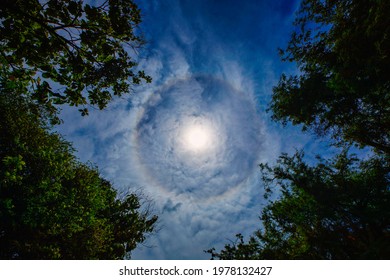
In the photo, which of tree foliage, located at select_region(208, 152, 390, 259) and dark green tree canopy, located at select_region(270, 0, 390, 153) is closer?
dark green tree canopy, located at select_region(270, 0, 390, 153)

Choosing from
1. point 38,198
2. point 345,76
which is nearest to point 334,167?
point 345,76

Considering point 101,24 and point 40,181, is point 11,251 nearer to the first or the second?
point 40,181

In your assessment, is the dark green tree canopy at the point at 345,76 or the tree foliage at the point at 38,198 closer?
the dark green tree canopy at the point at 345,76

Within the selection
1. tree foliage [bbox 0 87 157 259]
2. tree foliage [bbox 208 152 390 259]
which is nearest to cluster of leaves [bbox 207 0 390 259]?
tree foliage [bbox 208 152 390 259]

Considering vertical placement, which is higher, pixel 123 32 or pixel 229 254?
pixel 123 32

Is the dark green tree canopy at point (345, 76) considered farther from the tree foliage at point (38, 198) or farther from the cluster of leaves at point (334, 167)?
the tree foliage at point (38, 198)

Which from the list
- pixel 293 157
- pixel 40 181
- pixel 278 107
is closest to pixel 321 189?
pixel 293 157

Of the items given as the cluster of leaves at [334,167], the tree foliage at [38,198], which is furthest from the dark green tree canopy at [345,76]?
the tree foliage at [38,198]

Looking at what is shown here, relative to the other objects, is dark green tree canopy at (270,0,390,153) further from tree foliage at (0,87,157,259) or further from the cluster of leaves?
tree foliage at (0,87,157,259)

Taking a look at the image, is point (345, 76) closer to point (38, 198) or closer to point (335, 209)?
point (335, 209)

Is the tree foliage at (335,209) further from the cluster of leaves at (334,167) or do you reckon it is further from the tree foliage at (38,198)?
the tree foliage at (38,198)

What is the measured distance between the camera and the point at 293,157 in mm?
17641

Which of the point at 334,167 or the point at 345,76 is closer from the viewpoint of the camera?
the point at 345,76

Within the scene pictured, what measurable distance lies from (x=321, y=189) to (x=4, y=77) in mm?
19093
